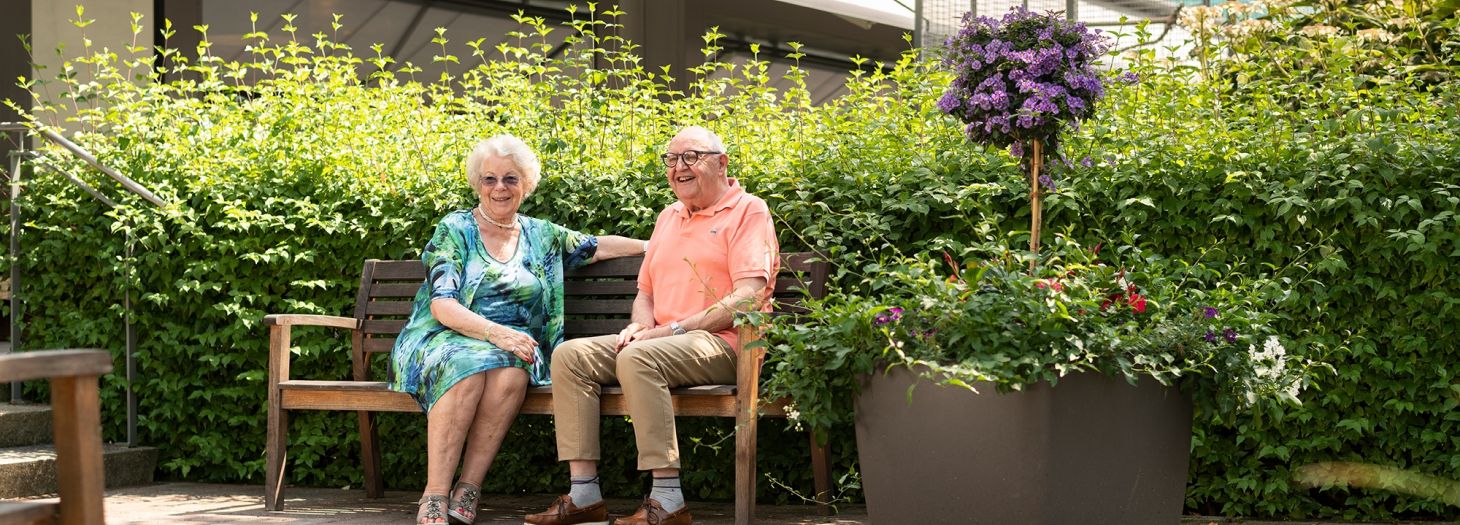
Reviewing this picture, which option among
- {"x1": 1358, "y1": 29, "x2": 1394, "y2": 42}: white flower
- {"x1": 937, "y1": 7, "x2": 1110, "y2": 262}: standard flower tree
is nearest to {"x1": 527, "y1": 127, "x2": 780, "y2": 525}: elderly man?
{"x1": 937, "y1": 7, "x2": 1110, "y2": 262}: standard flower tree

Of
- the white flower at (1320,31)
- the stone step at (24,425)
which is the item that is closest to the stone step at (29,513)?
the stone step at (24,425)

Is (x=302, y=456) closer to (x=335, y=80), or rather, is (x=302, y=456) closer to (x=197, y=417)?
(x=197, y=417)

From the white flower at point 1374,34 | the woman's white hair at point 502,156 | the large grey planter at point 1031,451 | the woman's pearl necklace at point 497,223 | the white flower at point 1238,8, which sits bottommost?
the large grey planter at point 1031,451

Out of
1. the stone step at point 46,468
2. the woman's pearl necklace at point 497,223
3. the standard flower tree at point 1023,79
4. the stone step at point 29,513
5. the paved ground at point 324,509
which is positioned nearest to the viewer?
the stone step at point 29,513

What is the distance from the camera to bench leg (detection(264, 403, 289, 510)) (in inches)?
179

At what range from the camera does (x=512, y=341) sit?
418 centimetres

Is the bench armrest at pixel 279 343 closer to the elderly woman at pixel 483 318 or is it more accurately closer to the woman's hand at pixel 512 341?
the elderly woman at pixel 483 318

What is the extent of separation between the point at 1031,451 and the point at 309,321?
251 centimetres

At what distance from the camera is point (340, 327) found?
4883 mm

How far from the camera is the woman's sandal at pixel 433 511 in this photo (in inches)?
160

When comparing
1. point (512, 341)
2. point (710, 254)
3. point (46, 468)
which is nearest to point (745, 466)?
point (710, 254)

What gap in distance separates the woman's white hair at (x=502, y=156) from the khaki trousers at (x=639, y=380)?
0.70 m

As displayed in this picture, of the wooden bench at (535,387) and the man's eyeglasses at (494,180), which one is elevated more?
the man's eyeglasses at (494,180)

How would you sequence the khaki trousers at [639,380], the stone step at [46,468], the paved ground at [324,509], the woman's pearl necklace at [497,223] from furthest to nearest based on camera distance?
the stone step at [46,468], the woman's pearl necklace at [497,223], the paved ground at [324,509], the khaki trousers at [639,380]
